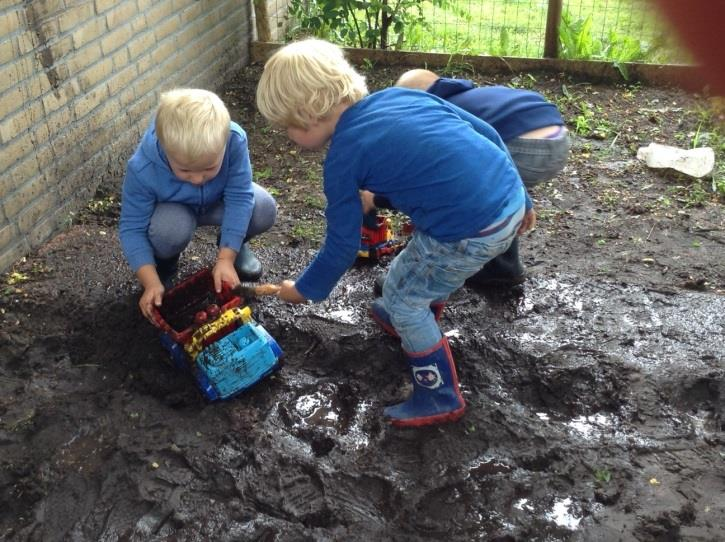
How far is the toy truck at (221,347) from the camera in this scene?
8.07 feet

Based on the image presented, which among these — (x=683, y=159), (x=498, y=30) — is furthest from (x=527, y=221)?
(x=498, y=30)

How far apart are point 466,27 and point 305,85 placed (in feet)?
15.5

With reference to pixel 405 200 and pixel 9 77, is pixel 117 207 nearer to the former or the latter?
pixel 9 77

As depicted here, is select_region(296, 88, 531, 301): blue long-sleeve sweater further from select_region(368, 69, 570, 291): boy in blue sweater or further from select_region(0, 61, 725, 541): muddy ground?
select_region(0, 61, 725, 541): muddy ground

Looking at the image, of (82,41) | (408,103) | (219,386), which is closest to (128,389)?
(219,386)

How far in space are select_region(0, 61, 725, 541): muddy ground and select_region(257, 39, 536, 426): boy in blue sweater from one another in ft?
1.53

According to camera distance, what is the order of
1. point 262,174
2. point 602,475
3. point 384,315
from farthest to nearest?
point 262,174 < point 384,315 < point 602,475

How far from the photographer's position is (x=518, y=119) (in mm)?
2771

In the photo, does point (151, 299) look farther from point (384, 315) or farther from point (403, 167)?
point (403, 167)

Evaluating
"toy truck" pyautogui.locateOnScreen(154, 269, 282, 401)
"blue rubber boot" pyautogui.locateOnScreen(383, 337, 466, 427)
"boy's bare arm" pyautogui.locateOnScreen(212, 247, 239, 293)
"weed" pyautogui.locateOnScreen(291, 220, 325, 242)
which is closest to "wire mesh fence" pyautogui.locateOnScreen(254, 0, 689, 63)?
"weed" pyautogui.locateOnScreen(291, 220, 325, 242)

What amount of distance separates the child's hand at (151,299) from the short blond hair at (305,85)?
31.9 inches

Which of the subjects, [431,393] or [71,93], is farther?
[71,93]

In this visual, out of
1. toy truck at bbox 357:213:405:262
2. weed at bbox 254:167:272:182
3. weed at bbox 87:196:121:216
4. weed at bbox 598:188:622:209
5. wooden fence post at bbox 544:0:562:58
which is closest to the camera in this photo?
toy truck at bbox 357:213:405:262

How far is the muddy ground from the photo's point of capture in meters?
2.18
